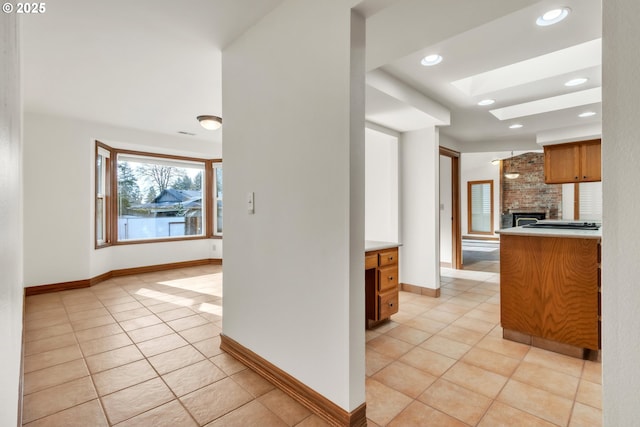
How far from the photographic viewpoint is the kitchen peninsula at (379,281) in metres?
2.93

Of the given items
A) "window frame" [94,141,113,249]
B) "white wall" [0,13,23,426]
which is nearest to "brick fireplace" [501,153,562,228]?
"window frame" [94,141,113,249]

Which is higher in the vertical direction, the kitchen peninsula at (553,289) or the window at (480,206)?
the window at (480,206)

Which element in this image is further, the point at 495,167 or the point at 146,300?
the point at 495,167

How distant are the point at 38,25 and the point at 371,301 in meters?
3.37

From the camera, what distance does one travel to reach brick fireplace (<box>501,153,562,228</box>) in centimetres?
951

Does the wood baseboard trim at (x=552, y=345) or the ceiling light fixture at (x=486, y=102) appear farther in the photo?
the ceiling light fixture at (x=486, y=102)

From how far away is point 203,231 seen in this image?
21.3ft

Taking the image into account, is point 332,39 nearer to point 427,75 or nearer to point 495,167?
point 427,75

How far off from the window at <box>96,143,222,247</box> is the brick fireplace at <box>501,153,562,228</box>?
A: 30.2 ft

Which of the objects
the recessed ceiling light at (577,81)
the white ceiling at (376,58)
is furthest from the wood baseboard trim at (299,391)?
the recessed ceiling light at (577,81)

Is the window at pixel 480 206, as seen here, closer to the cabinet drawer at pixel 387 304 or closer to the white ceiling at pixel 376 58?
the white ceiling at pixel 376 58

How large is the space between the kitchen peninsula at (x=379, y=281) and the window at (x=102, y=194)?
14.4 feet

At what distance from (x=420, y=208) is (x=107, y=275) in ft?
16.5

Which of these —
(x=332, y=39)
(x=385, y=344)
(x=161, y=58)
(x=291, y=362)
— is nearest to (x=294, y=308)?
(x=291, y=362)
